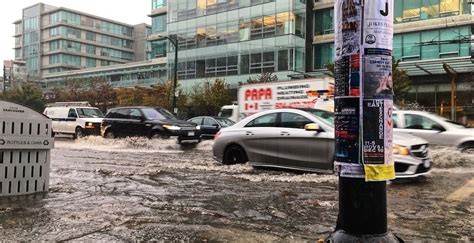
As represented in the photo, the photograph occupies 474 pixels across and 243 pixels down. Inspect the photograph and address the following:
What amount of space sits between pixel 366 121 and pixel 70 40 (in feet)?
348

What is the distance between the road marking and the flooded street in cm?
2

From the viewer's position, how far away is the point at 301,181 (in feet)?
29.5

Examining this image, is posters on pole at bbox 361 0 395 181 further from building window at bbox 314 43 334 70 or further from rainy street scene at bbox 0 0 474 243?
building window at bbox 314 43 334 70

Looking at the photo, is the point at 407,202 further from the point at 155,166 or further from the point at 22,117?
the point at 155,166

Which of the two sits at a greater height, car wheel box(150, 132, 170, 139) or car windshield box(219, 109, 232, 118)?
car windshield box(219, 109, 232, 118)

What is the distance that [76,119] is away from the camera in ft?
81.9

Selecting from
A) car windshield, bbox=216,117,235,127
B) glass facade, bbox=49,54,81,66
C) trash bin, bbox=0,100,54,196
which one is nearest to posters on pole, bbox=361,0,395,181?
trash bin, bbox=0,100,54,196

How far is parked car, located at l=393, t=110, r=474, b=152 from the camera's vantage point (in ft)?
42.1

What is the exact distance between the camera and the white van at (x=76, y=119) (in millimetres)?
24266

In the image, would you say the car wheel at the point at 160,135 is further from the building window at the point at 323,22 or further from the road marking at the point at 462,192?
the building window at the point at 323,22

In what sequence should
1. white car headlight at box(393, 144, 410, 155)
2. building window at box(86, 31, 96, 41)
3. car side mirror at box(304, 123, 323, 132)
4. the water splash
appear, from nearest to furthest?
1. white car headlight at box(393, 144, 410, 155)
2. car side mirror at box(304, 123, 323, 132)
3. the water splash
4. building window at box(86, 31, 96, 41)

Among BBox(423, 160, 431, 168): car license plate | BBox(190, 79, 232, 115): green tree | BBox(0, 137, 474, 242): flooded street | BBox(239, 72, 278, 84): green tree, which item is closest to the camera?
BBox(0, 137, 474, 242): flooded street

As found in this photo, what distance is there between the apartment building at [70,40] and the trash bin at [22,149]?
96799mm

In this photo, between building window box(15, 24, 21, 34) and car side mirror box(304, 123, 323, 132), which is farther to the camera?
building window box(15, 24, 21, 34)
